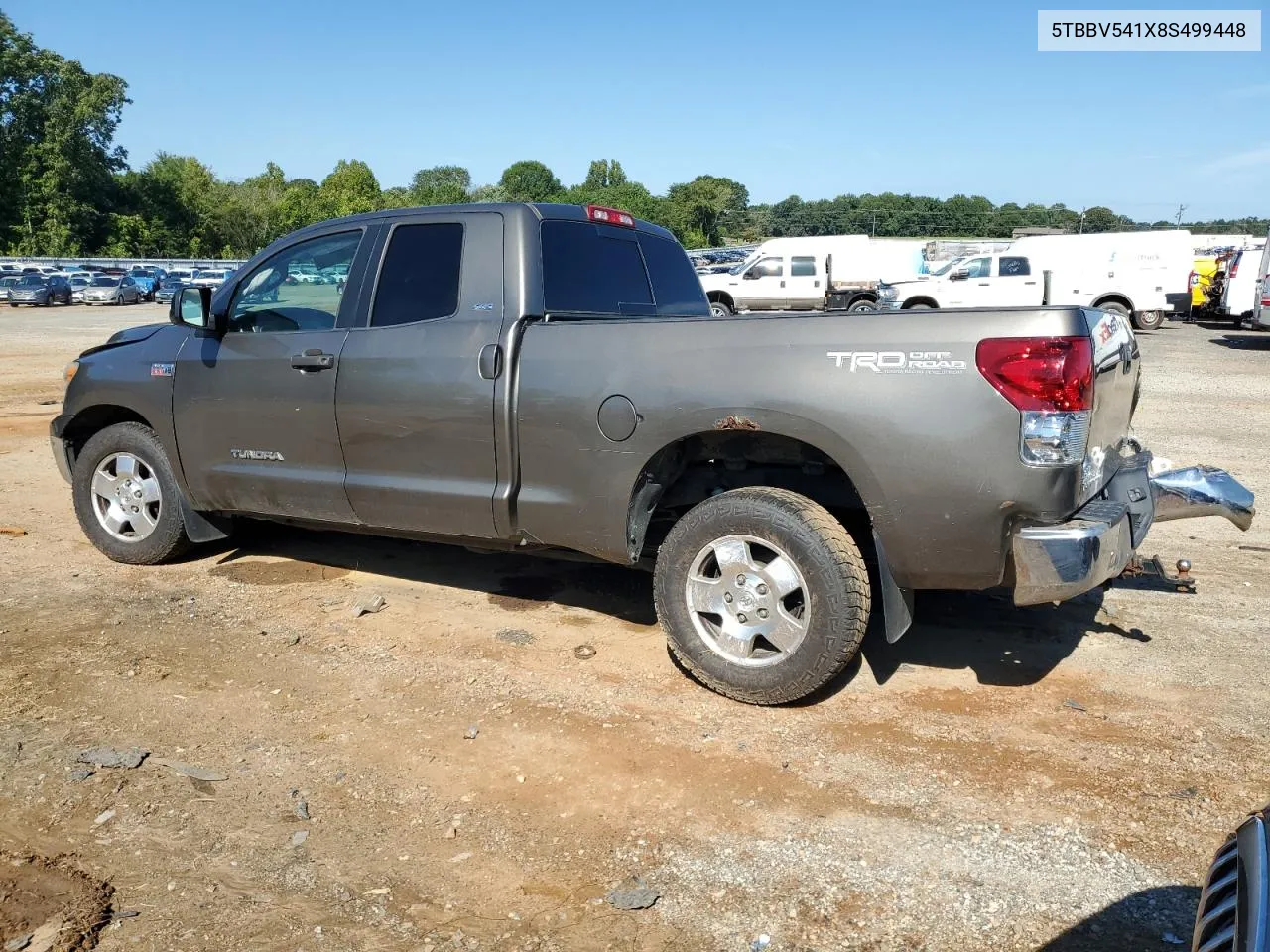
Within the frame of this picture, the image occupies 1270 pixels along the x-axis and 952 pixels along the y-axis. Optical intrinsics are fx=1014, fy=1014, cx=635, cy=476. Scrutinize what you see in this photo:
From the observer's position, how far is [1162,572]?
4.88 meters

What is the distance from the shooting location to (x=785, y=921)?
108 inches

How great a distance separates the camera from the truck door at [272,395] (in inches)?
195

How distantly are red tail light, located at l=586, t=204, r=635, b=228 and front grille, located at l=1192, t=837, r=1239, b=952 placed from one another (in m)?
3.94

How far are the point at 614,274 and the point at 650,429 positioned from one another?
4.24 feet

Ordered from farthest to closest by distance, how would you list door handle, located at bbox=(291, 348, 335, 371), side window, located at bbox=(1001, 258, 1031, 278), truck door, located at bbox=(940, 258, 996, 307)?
side window, located at bbox=(1001, 258, 1031, 278) < truck door, located at bbox=(940, 258, 996, 307) < door handle, located at bbox=(291, 348, 335, 371)

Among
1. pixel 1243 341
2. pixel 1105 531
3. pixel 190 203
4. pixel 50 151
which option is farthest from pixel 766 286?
pixel 190 203

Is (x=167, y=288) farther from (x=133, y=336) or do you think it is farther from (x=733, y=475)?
(x=733, y=475)

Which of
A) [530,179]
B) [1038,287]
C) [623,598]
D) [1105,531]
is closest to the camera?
[1105,531]

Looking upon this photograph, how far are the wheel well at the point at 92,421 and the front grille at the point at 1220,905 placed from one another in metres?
5.60

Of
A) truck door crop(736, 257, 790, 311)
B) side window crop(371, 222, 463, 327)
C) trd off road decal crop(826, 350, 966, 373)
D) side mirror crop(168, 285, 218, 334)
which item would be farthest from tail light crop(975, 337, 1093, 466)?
truck door crop(736, 257, 790, 311)

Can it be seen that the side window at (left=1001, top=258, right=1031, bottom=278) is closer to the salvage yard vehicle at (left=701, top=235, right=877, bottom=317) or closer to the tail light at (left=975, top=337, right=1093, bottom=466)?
the salvage yard vehicle at (left=701, top=235, right=877, bottom=317)

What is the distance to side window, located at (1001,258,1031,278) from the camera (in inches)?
957

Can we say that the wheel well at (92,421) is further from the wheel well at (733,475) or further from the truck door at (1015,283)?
the truck door at (1015,283)

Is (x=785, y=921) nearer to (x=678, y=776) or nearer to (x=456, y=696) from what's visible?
(x=678, y=776)
